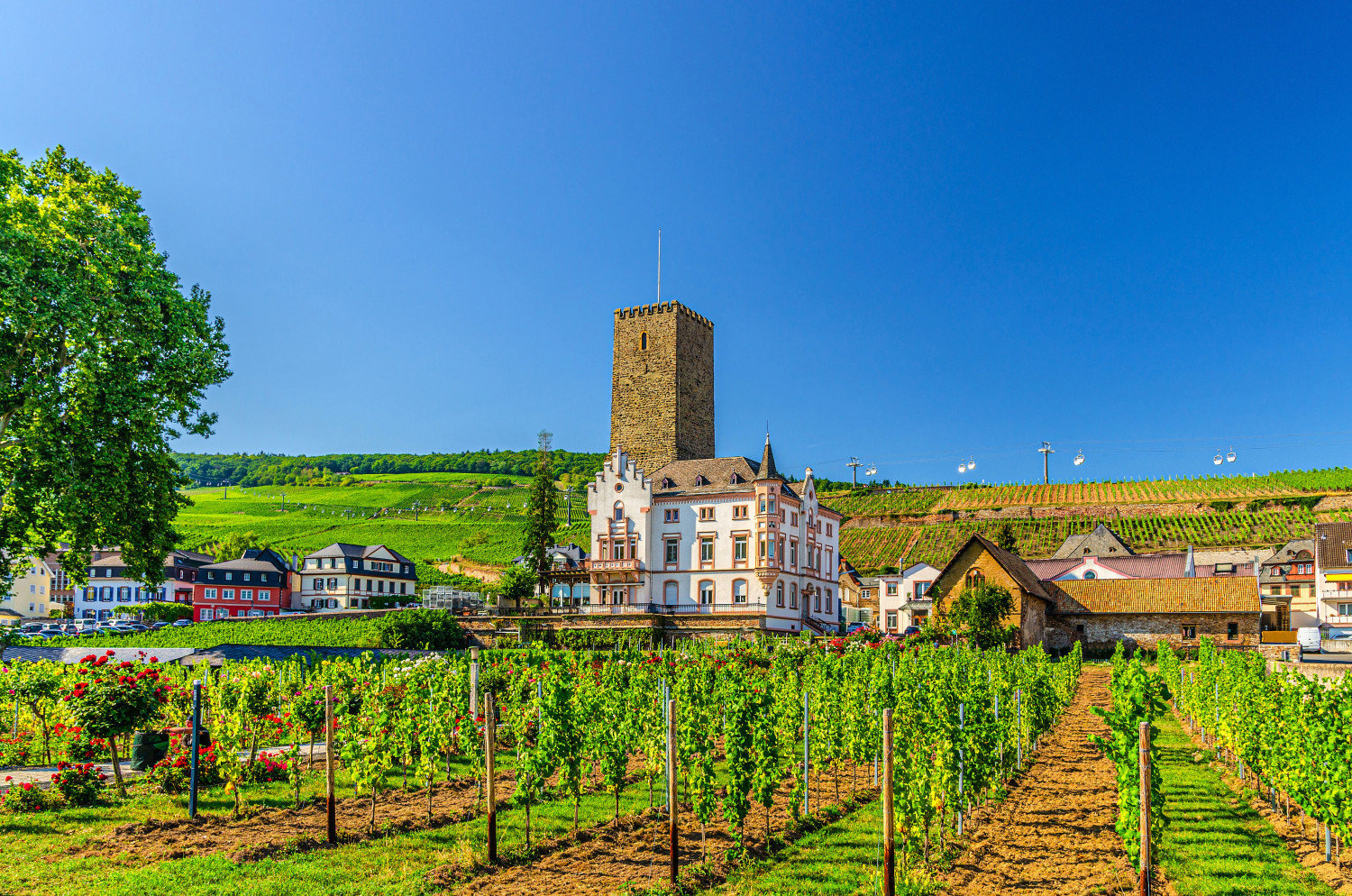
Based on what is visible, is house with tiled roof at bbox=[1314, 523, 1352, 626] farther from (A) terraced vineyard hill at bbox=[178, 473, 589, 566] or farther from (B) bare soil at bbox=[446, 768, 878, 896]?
(B) bare soil at bbox=[446, 768, 878, 896]

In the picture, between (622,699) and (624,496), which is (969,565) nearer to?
(624,496)

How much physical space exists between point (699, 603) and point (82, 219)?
45946 millimetres

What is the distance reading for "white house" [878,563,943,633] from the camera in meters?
70.7

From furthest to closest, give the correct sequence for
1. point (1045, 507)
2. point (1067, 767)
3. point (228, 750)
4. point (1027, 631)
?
point (1045, 507)
point (1027, 631)
point (1067, 767)
point (228, 750)

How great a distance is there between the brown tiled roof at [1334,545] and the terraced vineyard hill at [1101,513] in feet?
74.8

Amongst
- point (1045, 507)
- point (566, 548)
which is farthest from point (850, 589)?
point (1045, 507)

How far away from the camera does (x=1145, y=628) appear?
189ft

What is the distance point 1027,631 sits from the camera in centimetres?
5447

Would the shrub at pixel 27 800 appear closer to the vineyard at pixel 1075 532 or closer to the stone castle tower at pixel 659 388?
the stone castle tower at pixel 659 388

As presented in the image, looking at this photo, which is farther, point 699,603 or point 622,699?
point 699,603

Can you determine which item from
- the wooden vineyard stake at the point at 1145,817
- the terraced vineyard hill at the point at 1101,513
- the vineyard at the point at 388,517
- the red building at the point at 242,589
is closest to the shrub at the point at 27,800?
the wooden vineyard stake at the point at 1145,817

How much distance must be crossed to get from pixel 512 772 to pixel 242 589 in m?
76.5

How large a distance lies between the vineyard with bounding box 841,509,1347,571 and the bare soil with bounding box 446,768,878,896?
8693 centimetres

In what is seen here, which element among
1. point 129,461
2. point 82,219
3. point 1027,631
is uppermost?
point 82,219
